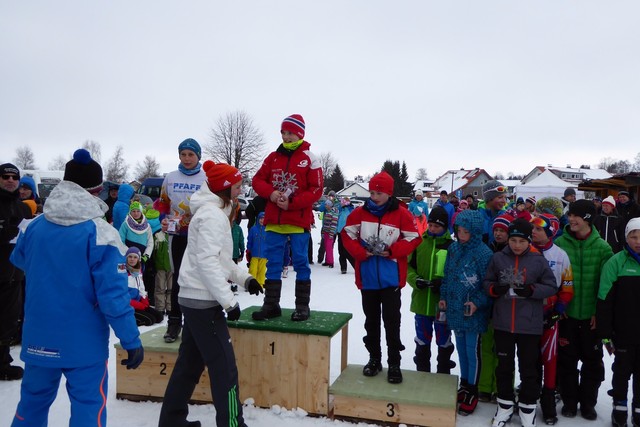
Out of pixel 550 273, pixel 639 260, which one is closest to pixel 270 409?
pixel 550 273

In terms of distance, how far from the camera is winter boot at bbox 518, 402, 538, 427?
161 inches

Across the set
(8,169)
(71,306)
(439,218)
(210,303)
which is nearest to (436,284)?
(439,218)

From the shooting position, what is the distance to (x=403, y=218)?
446cm

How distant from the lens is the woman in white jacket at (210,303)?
350 cm

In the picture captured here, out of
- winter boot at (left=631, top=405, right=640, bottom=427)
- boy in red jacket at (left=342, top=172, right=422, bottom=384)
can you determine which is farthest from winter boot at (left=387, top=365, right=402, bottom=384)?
winter boot at (left=631, top=405, right=640, bottom=427)

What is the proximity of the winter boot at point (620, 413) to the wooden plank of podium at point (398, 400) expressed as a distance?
1384 mm

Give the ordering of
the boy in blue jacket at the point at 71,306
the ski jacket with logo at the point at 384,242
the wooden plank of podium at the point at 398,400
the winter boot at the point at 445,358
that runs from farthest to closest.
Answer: the winter boot at the point at 445,358, the ski jacket with logo at the point at 384,242, the wooden plank of podium at the point at 398,400, the boy in blue jacket at the point at 71,306

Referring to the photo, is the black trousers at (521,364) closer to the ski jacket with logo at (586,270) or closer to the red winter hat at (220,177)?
the ski jacket with logo at (586,270)

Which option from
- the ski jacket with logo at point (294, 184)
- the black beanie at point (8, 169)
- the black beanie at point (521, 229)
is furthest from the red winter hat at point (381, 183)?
the black beanie at point (8, 169)

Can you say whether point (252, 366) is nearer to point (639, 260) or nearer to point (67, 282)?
A: point (67, 282)

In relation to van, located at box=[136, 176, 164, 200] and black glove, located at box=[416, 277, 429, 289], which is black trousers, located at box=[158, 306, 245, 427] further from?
van, located at box=[136, 176, 164, 200]

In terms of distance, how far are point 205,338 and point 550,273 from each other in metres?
2.98

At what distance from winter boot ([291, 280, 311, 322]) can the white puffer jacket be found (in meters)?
1.10

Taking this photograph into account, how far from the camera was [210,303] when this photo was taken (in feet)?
11.8
